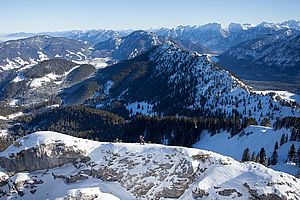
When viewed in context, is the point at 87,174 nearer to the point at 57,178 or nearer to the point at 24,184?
the point at 57,178

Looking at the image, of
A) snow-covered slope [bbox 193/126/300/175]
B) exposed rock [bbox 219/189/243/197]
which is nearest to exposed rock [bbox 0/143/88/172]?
exposed rock [bbox 219/189/243/197]

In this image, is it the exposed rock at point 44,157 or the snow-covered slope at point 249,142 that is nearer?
the exposed rock at point 44,157

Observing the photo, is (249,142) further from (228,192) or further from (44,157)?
(44,157)

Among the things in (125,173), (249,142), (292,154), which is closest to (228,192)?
(125,173)

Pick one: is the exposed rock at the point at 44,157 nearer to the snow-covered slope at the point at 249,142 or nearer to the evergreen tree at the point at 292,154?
the evergreen tree at the point at 292,154

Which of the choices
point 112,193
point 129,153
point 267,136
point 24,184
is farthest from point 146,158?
point 267,136

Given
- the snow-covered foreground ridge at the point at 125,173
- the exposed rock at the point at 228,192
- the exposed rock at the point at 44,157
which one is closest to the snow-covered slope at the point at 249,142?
the snow-covered foreground ridge at the point at 125,173

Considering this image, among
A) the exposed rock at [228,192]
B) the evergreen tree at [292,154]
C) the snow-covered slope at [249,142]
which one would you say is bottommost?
the snow-covered slope at [249,142]

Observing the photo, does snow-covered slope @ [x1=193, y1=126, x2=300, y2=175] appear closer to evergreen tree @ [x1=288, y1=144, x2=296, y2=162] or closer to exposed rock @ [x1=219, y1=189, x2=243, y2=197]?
evergreen tree @ [x1=288, y1=144, x2=296, y2=162]

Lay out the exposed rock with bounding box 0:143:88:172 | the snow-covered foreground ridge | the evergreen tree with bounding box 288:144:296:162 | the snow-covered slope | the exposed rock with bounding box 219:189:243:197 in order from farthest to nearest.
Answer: the snow-covered slope → the evergreen tree with bounding box 288:144:296:162 → the exposed rock with bounding box 0:143:88:172 → the snow-covered foreground ridge → the exposed rock with bounding box 219:189:243:197
